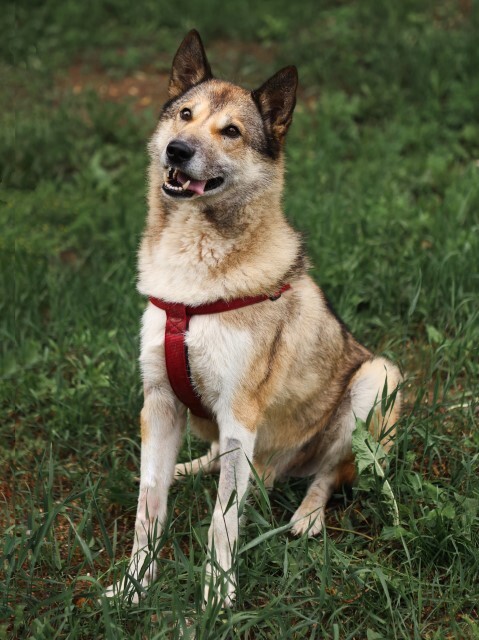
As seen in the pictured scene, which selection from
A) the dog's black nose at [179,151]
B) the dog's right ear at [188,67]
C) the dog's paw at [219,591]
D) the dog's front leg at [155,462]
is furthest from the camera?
the dog's right ear at [188,67]

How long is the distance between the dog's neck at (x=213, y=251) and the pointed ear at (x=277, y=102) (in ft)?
0.95

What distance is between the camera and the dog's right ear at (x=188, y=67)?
3514 mm

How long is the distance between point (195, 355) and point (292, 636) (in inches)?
43.0

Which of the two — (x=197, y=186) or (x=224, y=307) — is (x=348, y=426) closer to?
(x=224, y=307)

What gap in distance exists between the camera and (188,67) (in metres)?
3.57

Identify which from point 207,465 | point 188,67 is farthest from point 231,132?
point 207,465

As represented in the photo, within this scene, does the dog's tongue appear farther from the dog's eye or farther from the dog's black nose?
the dog's eye

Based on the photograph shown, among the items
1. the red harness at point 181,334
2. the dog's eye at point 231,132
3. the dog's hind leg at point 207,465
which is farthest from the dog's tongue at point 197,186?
the dog's hind leg at point 207,465

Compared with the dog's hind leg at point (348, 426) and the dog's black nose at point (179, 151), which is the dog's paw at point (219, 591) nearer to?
the dog's hind leg at point (348, 426)

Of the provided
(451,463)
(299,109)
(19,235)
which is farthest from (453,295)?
(299,109)

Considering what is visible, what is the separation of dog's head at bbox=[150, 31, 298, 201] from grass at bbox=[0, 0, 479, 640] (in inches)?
43.7

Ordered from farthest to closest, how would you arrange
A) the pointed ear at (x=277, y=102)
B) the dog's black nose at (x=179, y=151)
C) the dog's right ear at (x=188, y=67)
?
the dog's right ear at (x=188, y=67) < the pointed ear at (x=277, y=102) < the dog's black nose at (x=179, y=151)

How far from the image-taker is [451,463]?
3629mm

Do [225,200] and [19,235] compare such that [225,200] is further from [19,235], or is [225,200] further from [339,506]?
[19,235]
